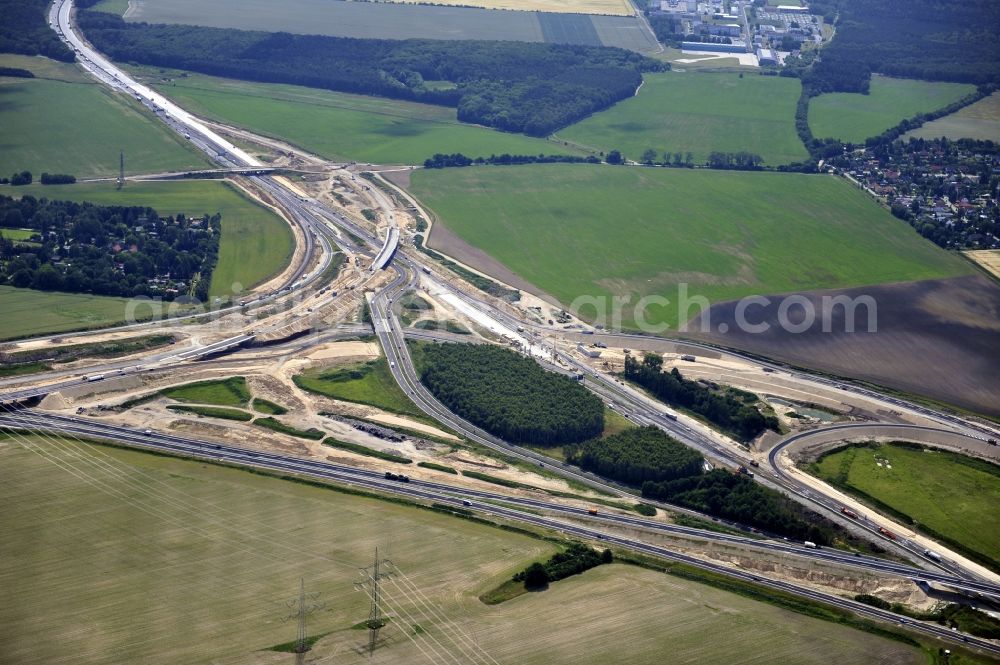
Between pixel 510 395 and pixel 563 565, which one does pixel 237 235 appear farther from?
pixel 563 565

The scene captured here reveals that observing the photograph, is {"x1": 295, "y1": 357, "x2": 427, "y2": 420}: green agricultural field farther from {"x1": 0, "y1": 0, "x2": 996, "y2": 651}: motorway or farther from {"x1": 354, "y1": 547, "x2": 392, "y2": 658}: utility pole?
{"x1": 354, "y1": 547, "x2": 392, "y2": 658}: utility pole

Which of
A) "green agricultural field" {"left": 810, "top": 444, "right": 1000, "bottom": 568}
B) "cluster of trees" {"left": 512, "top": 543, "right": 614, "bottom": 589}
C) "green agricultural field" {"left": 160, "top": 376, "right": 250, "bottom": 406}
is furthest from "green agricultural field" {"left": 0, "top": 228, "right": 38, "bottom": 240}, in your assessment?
"green agricultural field" {"left": 810, "top": 444, "right": 1000, "bottom": 568}

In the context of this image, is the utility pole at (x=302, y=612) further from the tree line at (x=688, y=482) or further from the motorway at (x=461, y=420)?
the tree line at (x=688, y=482)

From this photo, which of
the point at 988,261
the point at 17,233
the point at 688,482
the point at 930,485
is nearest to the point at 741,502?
the point at 688,482

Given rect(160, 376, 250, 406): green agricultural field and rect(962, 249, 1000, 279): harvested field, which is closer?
rect(160, 376, 250, 406): green agricultural field

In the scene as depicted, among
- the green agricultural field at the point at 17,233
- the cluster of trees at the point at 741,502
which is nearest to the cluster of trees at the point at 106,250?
the green agricultural field at the point at 17,233

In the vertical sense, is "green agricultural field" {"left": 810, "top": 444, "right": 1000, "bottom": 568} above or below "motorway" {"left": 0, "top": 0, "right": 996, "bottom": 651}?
below
